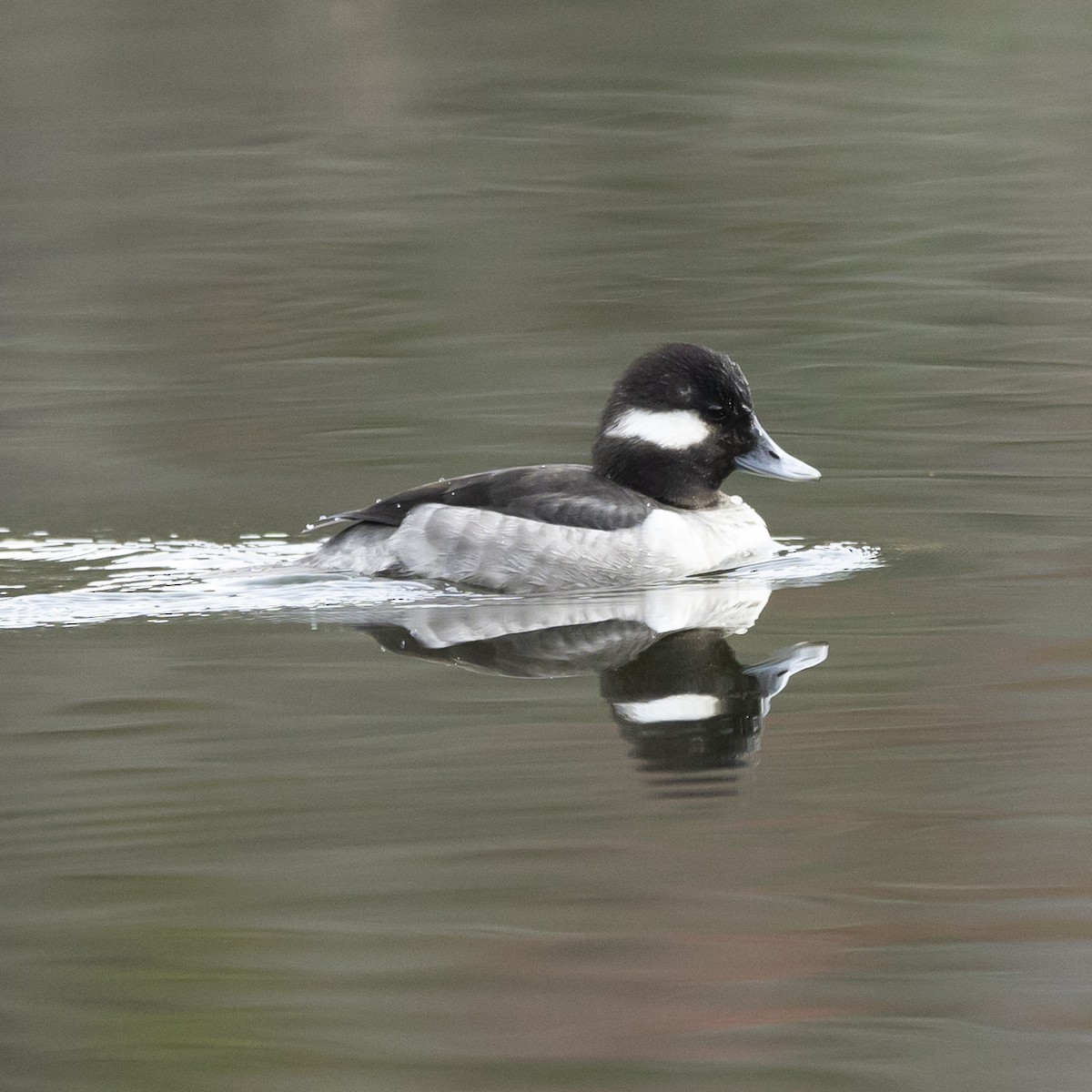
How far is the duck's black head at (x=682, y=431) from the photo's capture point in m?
8.41

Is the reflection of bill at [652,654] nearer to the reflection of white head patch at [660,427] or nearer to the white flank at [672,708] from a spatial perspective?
the white flank at [672,708]

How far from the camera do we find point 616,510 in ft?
26.7

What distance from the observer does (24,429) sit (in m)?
10.8

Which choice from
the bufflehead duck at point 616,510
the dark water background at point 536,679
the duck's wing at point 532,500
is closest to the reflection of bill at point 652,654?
the dark water background at point 536,679

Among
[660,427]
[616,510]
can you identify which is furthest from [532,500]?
[660,427]

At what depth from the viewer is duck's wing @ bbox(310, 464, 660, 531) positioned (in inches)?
318

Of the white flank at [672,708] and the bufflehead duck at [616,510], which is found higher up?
the bufflehead duck at [616,510]

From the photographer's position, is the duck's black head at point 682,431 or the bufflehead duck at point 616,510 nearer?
the bufflehead duck at point 616,510

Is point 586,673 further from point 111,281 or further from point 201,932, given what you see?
point 111,281

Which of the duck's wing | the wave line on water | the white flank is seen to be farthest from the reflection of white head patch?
the white flank

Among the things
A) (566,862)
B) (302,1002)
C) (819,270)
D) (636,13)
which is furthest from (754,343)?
(636,13)

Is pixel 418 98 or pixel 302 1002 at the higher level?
pixel 418 98

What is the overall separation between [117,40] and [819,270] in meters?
13.1

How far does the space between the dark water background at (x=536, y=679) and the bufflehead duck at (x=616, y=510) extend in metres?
0.53
